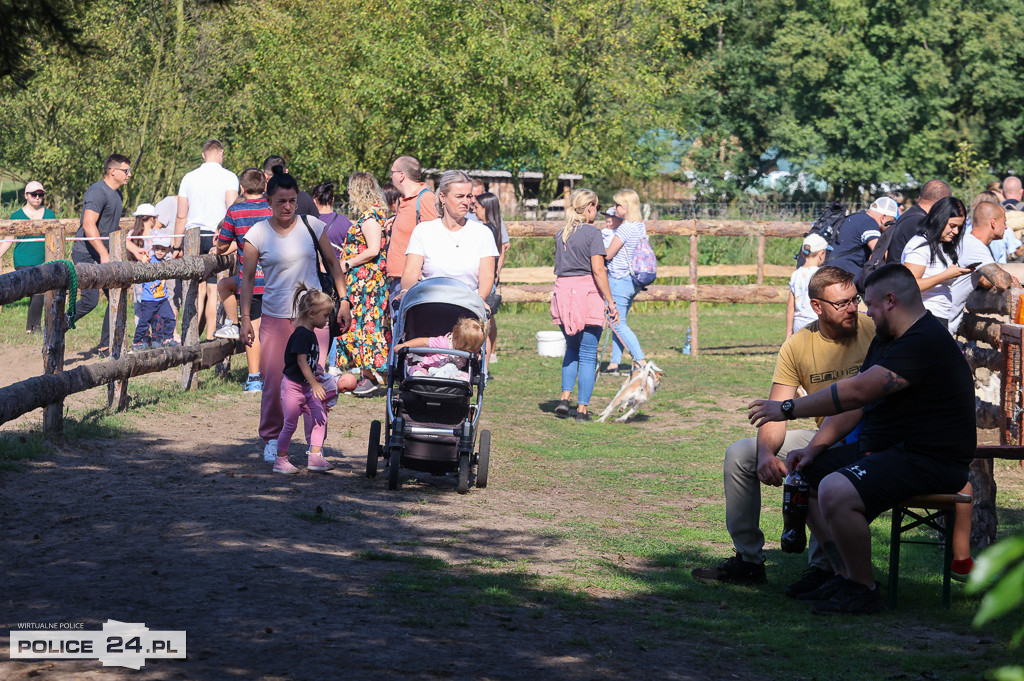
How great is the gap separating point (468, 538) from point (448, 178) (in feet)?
9.83

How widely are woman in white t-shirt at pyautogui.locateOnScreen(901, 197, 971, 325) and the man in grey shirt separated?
9.24 meters

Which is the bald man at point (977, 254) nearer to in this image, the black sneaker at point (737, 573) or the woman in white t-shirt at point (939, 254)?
the woman in white t-shirt at point (939, 254)

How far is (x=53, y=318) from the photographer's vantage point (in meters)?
8.74

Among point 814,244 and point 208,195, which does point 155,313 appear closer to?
point 208,195

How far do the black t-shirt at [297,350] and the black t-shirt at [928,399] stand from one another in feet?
12.9

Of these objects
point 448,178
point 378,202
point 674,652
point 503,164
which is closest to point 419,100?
point 503,164

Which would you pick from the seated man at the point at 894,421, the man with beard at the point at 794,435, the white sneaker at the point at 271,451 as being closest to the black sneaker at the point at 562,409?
the white sneaker at the point at 271,451

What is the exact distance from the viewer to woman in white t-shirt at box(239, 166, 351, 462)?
8445 millimetres

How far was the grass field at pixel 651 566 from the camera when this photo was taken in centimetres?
510

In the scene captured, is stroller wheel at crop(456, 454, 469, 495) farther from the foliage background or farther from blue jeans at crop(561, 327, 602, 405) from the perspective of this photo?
the foliage background

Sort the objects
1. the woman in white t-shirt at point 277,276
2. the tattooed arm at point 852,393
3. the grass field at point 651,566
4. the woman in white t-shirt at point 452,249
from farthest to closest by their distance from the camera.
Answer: the woman in white t-shirt at point 452,249 < the woman in white t-shirt at point 277,276 < the tattooed arm at point 852,393 < the grass field at point 651,566

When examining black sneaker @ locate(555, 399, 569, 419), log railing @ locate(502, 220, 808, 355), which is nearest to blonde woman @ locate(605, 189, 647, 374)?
black sneaker @ locate(555, 399, 569, 419)

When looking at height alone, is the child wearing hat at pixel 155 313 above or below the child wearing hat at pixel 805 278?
below

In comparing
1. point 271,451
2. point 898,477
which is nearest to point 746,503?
point 898,477
